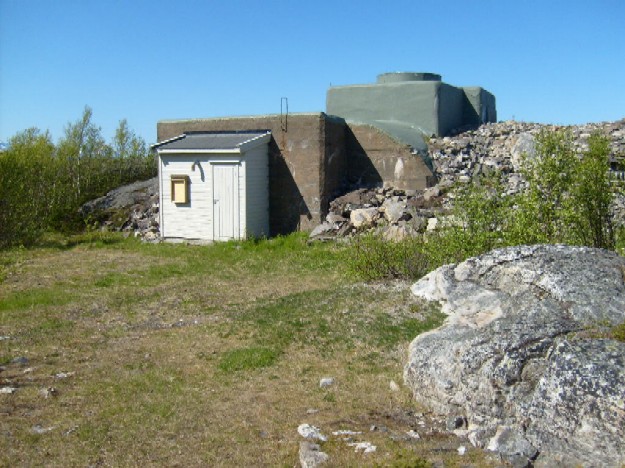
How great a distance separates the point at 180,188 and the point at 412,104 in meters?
7.19

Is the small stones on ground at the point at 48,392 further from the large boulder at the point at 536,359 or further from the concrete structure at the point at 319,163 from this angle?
the concrete structure at the point at 319,163

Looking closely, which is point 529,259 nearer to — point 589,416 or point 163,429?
point 589,416

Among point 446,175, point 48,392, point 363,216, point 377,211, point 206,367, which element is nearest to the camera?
point 48,392

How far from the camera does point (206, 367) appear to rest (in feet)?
22.6

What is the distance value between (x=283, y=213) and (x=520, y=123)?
7.85 meters

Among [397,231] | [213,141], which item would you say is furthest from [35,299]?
[213,141]

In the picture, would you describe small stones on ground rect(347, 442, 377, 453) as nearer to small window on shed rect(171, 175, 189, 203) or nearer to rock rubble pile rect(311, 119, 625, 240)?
rock rubble pile rect(311, 119, 625, 240)

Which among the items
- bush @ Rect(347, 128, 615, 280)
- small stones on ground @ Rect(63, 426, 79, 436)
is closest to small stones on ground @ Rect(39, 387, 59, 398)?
small stones on ground @ Rect(63, 426, 79, 436)

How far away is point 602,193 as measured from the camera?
819 cm

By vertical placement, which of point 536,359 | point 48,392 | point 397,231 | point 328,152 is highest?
point 328,152

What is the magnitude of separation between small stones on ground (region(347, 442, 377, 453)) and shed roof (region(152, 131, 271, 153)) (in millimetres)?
11862

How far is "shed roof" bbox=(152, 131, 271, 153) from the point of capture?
16.3 m

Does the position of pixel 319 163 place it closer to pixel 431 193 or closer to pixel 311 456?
pixel 431 193

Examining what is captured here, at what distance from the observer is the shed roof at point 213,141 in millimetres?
16266
